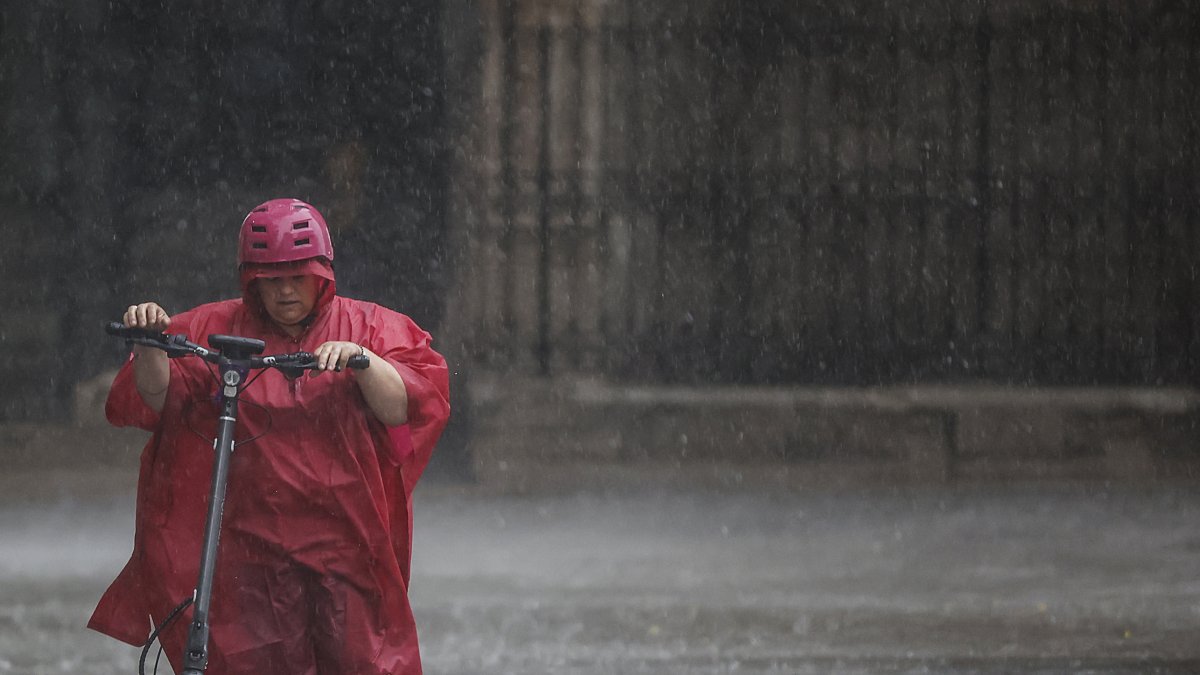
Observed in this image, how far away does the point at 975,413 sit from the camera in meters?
12.0

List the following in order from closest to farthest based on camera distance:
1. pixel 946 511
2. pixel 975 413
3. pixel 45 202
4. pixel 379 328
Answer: pixel 379 328 < pixel 946 511 < pixel 975 413 < pixel 45 202

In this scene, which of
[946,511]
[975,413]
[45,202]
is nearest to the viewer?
[946,511]

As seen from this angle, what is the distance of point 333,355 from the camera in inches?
159

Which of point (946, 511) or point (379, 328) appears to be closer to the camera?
point (379, 328)

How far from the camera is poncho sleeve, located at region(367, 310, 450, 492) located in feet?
A: 14.3

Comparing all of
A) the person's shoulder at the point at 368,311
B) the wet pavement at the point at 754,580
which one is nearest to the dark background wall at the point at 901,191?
the wet pavement at the point at 754,580

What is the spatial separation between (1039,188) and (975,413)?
4.99 ft

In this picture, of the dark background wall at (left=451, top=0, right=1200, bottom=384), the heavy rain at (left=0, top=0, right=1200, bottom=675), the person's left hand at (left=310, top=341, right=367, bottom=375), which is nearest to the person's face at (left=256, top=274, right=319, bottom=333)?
the person's left hand at (left=310, top=341, right=367, bottom=375)

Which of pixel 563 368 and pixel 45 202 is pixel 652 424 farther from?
pixel 45 202

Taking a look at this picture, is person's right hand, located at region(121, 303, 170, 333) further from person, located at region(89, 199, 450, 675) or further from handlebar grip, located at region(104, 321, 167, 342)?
person, located at region(89, 199, 450, 675)

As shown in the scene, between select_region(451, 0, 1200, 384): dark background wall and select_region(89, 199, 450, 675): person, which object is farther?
select_region(451, 0, 1200, 384): dark background wall

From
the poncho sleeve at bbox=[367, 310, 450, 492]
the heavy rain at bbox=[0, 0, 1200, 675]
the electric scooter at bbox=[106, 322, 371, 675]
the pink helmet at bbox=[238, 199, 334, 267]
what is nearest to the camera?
the electric scooter at bbox=[106, 322, 371, 675]

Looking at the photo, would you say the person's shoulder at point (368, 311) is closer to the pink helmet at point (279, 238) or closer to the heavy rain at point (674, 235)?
the pink helmet at point (279, 238)

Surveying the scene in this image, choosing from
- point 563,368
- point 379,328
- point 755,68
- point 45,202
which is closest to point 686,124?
point 755,68
